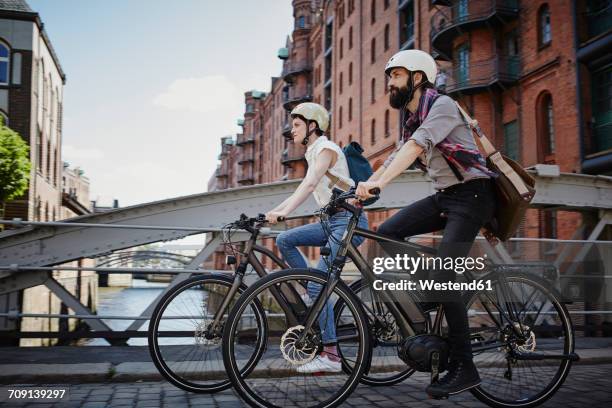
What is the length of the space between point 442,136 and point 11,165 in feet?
67.6

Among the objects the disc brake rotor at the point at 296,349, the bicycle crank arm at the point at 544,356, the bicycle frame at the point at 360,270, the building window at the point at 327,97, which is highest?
the building window at the point at 327,97

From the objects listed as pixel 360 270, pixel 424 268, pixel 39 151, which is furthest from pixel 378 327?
pixel 39 151

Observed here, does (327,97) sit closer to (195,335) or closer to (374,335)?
(195,335)

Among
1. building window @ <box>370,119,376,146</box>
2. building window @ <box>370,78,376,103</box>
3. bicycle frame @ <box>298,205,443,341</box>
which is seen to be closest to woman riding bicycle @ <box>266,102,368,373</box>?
bicycle frame @ <box>298,205,443,341</box>

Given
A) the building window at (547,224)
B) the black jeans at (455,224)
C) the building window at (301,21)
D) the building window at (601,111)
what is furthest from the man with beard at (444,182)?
the building window at (301,21)

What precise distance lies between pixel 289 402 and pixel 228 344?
0.48 meters

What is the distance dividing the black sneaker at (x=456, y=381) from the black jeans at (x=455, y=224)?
5 cm

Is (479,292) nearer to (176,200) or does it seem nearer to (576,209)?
(176,200)

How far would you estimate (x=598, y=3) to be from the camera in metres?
19.9

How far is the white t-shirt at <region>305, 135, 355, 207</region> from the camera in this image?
461 centimetres

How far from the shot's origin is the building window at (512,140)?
78.5 feet

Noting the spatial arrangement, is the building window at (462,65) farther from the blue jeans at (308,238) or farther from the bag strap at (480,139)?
the bag strap at (480,139)

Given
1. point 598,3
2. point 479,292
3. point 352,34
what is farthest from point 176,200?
point 352,34

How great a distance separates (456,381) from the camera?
3523 mm
